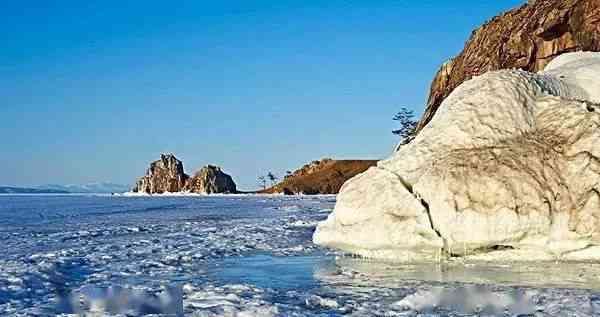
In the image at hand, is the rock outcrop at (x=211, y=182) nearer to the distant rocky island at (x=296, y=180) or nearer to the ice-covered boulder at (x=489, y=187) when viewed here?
the distant rocky island at (x=296, y=180)

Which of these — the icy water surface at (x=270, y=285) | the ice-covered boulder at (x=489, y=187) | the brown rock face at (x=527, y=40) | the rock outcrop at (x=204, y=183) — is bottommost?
the icy water surface at (x=270, y=285)

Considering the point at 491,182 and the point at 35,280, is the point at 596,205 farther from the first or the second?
the point at 35,280

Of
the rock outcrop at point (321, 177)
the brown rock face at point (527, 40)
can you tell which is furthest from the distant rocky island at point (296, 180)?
the brown rock face at point (527, 40)

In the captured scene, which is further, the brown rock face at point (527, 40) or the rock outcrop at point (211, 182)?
the rock outcrop at point (211, 182)

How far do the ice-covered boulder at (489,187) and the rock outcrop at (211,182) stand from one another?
170 m

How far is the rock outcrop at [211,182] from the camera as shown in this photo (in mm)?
182250

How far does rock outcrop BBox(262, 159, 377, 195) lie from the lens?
508 feet

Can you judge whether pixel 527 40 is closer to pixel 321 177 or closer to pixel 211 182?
pixel 321 177

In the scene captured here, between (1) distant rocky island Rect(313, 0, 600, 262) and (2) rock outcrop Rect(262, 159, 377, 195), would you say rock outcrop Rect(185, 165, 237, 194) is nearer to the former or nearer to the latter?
(2) rock outcrop Rect(262, 159, 377, 195)

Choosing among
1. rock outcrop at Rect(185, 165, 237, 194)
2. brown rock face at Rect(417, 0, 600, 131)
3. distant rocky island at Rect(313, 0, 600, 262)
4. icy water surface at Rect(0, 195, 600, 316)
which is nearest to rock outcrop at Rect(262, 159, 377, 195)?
rock outcrop at Rect(185, 165, 237, 194)

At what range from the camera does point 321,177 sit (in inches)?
6570

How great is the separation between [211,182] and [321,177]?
127 feet

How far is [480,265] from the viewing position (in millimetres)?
11039

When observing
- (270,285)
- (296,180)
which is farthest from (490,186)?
(296,180)
